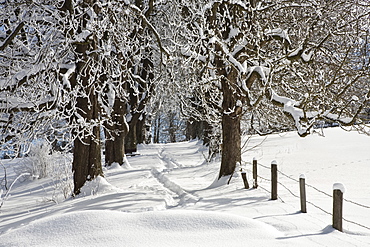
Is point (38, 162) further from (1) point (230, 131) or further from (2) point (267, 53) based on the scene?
(2) point (267, 53)

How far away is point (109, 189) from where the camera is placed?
8.53 metres

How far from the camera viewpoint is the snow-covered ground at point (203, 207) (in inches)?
154

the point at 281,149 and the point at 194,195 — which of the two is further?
the point at 281,149

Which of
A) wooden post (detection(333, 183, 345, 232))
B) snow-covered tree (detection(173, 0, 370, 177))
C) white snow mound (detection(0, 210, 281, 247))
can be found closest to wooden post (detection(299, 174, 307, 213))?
wooden post (detection(333, 183, 345, 232))

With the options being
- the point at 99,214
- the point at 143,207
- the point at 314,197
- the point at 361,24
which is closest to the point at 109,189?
the point at 143,207

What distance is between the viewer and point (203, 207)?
7.02 m

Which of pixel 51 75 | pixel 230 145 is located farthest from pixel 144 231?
pixel 230 145

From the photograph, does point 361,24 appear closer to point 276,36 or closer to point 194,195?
point 276,36

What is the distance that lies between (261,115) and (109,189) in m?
4.89

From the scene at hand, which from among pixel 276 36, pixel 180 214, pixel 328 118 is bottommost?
pixel 180 214

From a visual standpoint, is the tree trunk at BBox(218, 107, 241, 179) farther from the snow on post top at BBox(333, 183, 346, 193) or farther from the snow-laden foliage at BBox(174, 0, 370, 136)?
the snow on post top at BBox(333, 183, 346, 193)

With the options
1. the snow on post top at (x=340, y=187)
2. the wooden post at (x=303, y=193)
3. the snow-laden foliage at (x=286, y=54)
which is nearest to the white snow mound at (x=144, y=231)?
the snow on post top at (x=340, y=187)

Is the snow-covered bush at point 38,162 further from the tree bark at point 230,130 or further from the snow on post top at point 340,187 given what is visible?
the snow on post top at point 340,187

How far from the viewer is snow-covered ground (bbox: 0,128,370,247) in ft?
12.8
